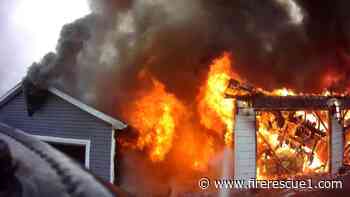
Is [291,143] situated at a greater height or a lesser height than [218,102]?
lesser

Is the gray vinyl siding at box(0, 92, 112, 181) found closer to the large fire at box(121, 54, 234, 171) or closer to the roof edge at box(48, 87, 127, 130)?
the roof edge at box(48, 87, 127, 130)

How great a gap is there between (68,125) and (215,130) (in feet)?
5.34

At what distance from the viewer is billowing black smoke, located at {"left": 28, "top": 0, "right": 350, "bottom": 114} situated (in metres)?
4.89

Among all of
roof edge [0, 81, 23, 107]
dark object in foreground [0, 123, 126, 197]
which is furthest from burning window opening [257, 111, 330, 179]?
dark object in foreground [0, 123, 126, 197]

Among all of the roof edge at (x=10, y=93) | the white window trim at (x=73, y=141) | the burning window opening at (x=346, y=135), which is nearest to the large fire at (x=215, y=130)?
the burning window opening at (x=346, y=135)

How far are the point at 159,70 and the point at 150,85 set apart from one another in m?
0.21

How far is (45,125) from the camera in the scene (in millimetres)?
4672

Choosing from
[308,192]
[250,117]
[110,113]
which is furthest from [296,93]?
[110,113]

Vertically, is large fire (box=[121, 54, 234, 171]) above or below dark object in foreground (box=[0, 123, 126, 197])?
above

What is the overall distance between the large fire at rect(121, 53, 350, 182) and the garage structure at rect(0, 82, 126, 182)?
10.1 inches

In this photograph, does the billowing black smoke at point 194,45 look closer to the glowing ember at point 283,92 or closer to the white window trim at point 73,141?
the glowing ember at point 283,92

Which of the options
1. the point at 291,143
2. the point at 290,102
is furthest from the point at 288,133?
the point at 290,102

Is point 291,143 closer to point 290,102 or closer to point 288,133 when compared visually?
point 288,133

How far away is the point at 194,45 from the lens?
5023 mm
